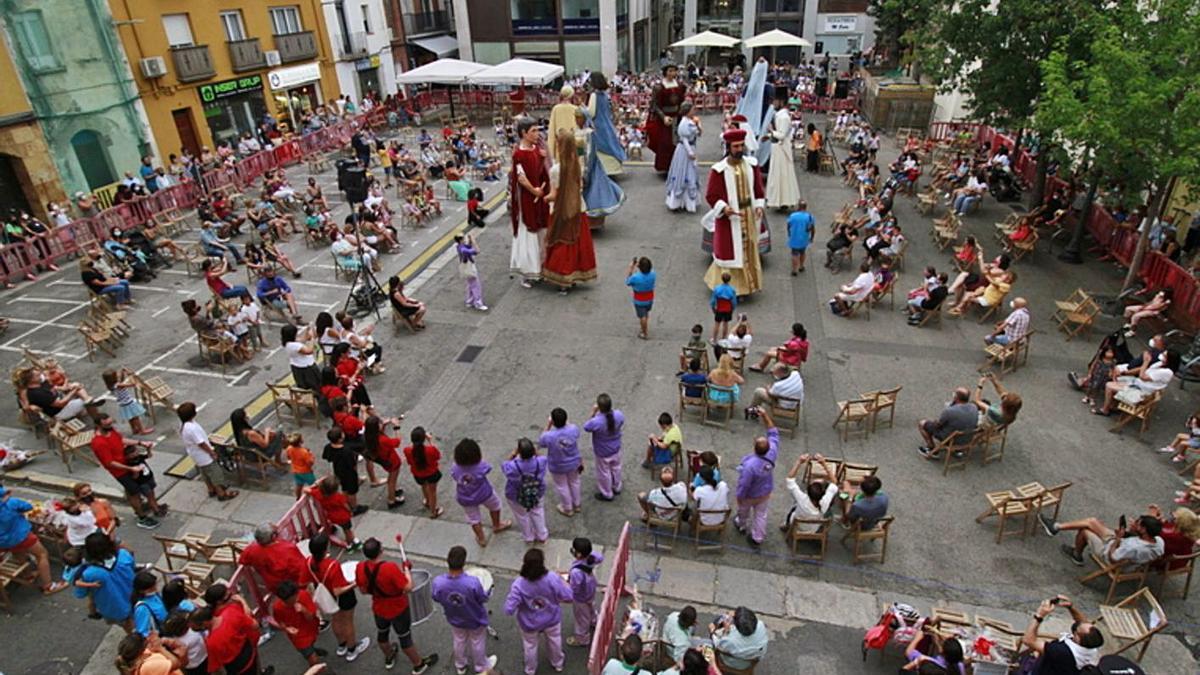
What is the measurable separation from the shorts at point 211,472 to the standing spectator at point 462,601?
443cm

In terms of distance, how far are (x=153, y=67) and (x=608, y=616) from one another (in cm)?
2350

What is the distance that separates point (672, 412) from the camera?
10.0 metres

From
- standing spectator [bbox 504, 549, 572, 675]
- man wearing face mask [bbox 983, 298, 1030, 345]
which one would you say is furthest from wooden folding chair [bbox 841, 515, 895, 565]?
man wearing face mask [bbox 983, 298, 1030, 345]

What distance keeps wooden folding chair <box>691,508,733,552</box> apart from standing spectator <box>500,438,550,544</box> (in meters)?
1.67

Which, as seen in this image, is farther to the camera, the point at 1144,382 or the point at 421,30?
the point at 421,30

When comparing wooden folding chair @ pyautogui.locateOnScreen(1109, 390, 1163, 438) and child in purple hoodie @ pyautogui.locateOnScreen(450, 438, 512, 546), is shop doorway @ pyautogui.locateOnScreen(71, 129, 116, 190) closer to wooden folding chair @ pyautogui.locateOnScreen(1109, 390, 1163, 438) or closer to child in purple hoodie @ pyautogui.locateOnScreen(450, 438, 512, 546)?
child in purple hoodie @ pyautogui.locateOnScreen(450, 438, 512, 546)

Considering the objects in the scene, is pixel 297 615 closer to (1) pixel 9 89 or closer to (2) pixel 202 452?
(2) pixel 202 452

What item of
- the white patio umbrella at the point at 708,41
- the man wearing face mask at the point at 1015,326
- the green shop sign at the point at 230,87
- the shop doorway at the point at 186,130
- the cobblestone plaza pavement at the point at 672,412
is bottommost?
the cobblestone plaza pavement at the point at 672,412

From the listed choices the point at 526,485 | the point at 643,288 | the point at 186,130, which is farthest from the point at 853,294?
the point at 186,130

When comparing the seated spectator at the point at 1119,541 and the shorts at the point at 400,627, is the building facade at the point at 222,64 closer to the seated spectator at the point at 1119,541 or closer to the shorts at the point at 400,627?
the shorts at the point at 400,627

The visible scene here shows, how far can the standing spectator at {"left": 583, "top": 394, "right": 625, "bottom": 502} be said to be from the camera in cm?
775

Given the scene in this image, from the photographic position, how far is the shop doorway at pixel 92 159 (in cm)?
1964

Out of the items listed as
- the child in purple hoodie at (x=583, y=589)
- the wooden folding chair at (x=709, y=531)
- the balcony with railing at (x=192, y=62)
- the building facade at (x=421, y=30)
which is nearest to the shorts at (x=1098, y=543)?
the wooden folding chair at (x=709, y=531)

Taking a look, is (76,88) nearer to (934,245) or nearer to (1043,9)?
(934,245)
